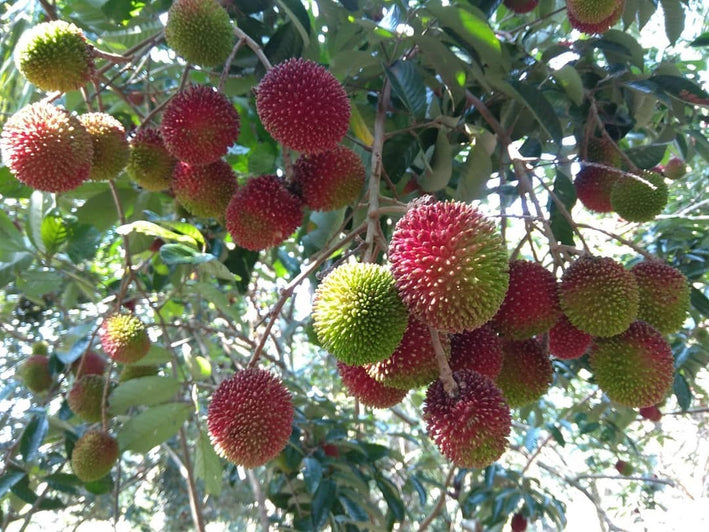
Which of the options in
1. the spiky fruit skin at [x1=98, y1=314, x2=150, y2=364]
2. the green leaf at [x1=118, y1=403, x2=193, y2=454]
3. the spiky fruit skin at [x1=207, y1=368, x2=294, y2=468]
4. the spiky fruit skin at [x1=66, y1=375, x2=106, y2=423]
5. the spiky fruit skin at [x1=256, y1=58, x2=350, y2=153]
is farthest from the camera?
the spiky fruit skin at [x1=66, y1=375, x2=106, y2=423]

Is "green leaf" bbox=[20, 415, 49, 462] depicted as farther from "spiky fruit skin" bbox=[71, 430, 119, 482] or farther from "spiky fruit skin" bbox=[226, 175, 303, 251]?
"spiky fruit skin" bbox=[226, 175, 303, 251]

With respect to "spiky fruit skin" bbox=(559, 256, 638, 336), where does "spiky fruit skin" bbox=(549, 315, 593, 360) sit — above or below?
below

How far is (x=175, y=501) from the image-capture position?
531 cm

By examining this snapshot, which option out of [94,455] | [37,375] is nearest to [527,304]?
[94,455]

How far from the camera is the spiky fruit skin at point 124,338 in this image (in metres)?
1.68

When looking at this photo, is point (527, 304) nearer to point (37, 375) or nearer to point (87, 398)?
point (87, 398)

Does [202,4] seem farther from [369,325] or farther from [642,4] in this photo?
[642,4]

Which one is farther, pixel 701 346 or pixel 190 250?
pixel 701 346

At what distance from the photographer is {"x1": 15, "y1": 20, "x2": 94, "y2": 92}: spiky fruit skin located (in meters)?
1.19

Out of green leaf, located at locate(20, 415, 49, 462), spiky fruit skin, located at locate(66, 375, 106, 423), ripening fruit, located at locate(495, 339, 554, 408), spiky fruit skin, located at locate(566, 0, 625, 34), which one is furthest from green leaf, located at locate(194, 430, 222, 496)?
spiky fruit skin, located at locate(566, 0, 625, 34)

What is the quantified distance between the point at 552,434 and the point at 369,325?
2441 millimetres

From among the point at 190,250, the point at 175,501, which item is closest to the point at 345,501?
the point at 190,250

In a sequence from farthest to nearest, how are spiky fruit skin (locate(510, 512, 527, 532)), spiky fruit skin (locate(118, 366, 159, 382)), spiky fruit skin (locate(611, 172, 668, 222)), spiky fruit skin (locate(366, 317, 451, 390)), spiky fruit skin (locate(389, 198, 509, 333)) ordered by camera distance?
spiky fruit skin (locate(510, 512, 527, 532)) < spiky fruit skin (locate(118, 366, 159, 382)) < spiky fruit skin (locate(611, 172, 668, 222)) < spiky fruit skin (locate(366, 317, 451, 390)) < spiky fruit skin (locate(389, 198, 509, 333))

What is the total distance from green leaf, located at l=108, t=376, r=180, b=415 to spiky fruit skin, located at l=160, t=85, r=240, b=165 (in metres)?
0.90
